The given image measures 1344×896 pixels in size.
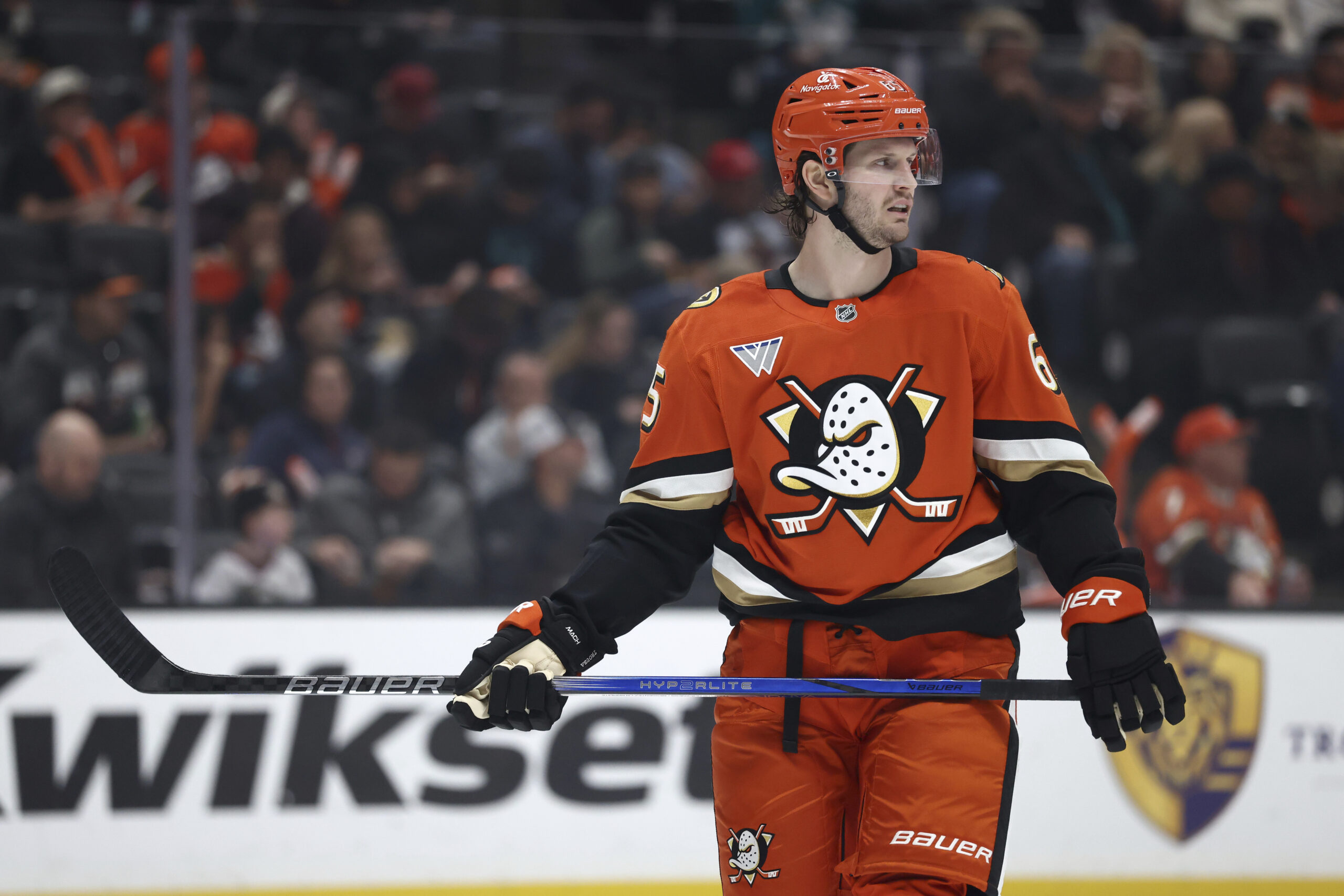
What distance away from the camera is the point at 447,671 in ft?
11.1

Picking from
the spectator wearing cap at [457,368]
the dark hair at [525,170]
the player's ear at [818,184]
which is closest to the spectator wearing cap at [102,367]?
the spectator wearing cap at [457,368]

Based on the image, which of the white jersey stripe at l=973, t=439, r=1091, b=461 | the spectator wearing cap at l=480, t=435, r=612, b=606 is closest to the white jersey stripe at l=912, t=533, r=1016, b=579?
the white jersey stripe at l=973, t=439, r=1091, b=461

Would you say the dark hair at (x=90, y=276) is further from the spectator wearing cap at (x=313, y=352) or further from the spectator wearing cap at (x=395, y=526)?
the spectator wearing cap at (x=395, y=526)

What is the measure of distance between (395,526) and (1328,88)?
3.04 m

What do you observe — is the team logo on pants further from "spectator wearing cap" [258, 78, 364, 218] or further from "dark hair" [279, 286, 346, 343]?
"spectator wearing cap" [258, 78, 364, 218]

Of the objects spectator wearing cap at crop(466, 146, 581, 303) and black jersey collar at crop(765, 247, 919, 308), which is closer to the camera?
black jersey collar at crop(765, 247, 919, 308)

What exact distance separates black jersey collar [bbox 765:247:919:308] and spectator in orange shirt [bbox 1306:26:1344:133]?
2.77 metres

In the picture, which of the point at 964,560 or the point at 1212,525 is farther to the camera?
the point at 1212,525

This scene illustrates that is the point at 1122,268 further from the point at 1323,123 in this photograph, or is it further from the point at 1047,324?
the point at 1323,123

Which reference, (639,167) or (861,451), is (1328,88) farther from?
(861,451)

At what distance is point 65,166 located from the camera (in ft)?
13.2

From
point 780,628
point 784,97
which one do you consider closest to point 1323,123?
point 784,97

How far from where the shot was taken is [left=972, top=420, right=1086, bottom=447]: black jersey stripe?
1.93m

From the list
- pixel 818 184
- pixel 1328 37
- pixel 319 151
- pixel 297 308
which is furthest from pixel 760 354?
pixel 1328 37
